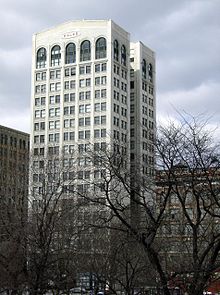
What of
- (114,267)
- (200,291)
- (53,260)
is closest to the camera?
(200,291)

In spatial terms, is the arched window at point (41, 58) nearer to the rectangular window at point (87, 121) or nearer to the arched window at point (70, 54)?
the arched window at point (70, 54)

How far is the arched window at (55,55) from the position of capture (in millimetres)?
135000

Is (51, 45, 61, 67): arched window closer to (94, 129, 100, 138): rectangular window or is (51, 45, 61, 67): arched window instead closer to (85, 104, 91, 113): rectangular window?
(85, 104, 91, 113): rectangular window

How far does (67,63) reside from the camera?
133375 millimetres

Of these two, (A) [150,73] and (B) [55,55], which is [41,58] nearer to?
→ (B) [55,55]

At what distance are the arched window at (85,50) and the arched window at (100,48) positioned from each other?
209cm

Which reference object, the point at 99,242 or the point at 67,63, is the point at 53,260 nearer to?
the point at 99,242

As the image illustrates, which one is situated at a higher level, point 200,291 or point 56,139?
point 56,139

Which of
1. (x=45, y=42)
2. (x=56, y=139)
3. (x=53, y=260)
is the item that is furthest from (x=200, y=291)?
(x=45, y=42)

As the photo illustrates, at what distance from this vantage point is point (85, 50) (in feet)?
435

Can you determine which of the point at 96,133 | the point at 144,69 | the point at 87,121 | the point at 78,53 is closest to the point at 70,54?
the point at 78,53

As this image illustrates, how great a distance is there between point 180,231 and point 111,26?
341 feet

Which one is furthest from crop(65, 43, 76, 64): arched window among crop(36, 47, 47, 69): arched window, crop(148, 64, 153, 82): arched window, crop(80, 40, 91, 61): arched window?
crop(148, 64, 153, 82): arched window

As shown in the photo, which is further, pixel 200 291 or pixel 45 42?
pixel 45 42
